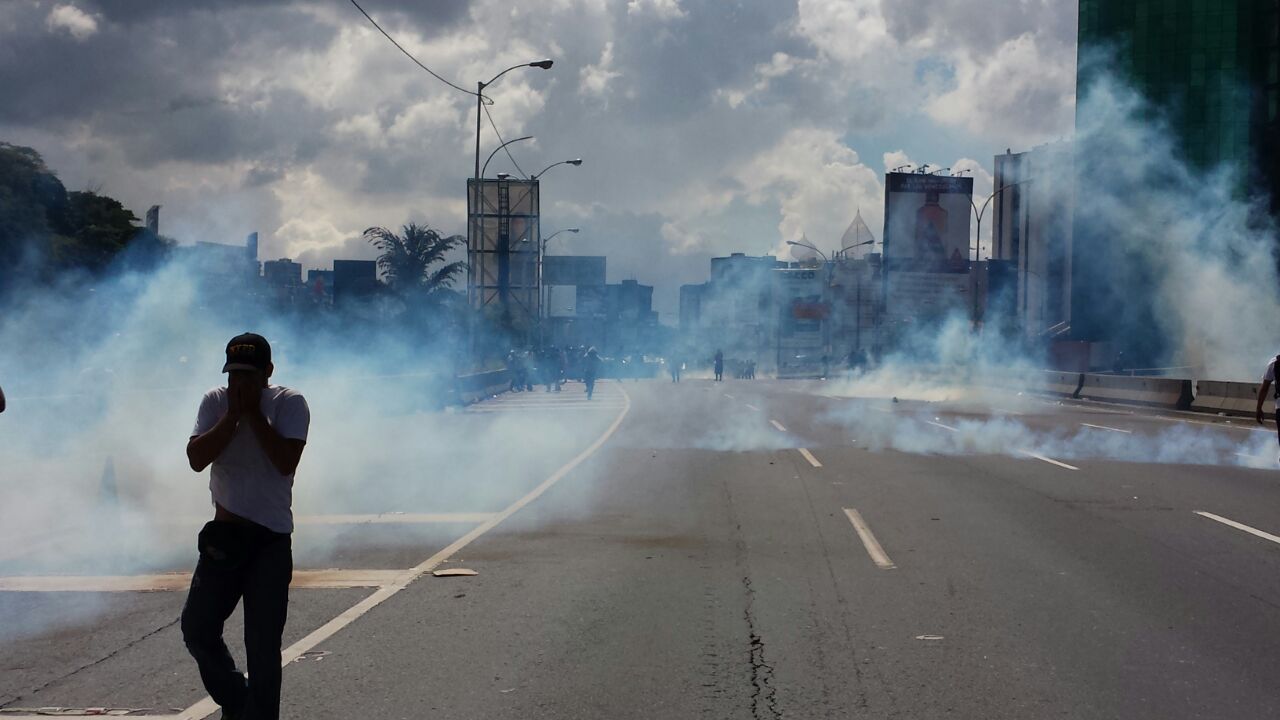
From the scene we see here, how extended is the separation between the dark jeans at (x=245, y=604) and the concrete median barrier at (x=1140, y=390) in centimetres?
3053

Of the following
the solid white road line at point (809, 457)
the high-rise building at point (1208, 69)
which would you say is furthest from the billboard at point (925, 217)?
the solid white road line at point (809, 457)

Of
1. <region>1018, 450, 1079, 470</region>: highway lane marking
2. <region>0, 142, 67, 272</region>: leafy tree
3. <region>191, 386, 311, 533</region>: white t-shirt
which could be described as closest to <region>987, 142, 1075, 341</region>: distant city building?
<region>0, 142, 67, 272</region>: leafy tree

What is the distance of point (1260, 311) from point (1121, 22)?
34408 mm

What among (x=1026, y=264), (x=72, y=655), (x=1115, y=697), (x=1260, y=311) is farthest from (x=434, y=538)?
(x=1026, y=264)

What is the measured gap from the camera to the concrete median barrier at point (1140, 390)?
31.3 meters

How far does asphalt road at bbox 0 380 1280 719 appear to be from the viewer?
5.62m

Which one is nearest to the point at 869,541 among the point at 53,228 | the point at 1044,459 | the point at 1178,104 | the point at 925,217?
the point at 1044,459

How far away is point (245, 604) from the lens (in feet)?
15.5

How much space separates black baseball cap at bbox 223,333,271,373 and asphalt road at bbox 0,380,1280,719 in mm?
1687

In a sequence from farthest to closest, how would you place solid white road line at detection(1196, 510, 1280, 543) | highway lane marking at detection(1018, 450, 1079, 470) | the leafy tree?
the leafy tree, highway lane marking at detection(1018, 450, 1079, 470), solid white road line at detection(1196, 510, 1280, 543)

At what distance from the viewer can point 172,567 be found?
912 centimetres

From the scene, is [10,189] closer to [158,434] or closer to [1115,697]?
[158,434]

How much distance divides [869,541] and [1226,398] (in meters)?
22.7

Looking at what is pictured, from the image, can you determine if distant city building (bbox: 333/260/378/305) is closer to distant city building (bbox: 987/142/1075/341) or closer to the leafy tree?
the leafy tree
